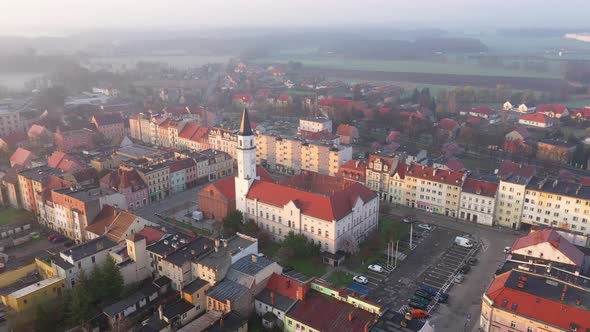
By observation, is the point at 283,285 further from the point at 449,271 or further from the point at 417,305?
the point at 449,271

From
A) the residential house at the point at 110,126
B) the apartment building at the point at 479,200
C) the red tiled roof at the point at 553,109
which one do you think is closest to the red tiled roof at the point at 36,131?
the residential house at the point at 110,126

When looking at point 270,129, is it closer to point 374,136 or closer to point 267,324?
point 374,136

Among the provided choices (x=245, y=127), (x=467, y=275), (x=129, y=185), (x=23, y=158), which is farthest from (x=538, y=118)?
(x=23, y=158)

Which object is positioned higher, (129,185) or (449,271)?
(129,185)

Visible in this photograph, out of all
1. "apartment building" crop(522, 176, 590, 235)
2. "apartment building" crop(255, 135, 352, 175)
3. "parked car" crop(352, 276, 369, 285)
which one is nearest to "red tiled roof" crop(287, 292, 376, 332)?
"parked car" crop(352, 276, 369, 285)

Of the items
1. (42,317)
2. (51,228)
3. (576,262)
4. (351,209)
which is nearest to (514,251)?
(576,262)

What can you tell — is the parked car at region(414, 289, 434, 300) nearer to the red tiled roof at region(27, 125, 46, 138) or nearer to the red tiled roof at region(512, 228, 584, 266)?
the red tiled roof at region(512, 228, 584, 266)

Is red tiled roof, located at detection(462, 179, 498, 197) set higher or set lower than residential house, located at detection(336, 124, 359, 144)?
higher
